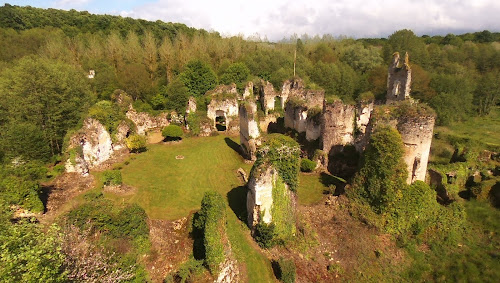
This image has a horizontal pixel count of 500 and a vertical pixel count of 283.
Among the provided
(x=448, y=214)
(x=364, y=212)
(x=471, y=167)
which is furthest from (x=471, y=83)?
(x=364, y=212)

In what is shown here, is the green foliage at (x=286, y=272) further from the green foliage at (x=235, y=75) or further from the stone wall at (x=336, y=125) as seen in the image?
the green foliage at (x=235, y=75)

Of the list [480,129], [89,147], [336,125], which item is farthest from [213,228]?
[480,129]

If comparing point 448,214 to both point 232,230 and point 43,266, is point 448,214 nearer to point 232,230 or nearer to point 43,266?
point 232,230

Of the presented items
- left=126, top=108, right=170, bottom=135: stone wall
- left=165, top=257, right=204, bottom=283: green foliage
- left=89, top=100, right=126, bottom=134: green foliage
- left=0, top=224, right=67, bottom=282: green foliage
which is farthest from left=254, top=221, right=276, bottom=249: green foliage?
left=126, top=108, right=170, bottom=135: stone wall

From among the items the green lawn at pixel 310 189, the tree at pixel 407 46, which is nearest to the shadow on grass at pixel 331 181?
the green lawn at pixel 310 189

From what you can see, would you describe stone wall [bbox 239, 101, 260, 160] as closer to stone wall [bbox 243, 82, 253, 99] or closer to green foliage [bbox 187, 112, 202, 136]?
green foliage [bbox 187, 112, 202, 136]

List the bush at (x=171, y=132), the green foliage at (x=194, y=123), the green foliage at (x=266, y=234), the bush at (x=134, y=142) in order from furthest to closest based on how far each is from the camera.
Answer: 1. the green foliage at (x=194, y=123)
2. the bush at (x=171, y=132)
3. the bush at (x=134, y=142)
4. the green foliage at (x=266, y=234)
